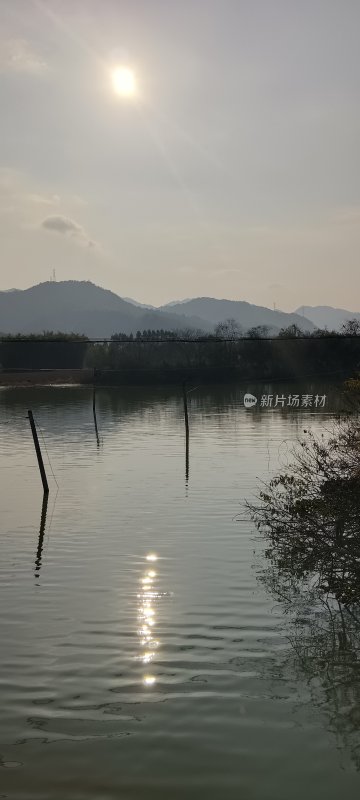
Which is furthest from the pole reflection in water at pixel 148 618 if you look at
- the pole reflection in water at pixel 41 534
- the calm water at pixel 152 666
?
the pole reflection in water at pixel 41 534

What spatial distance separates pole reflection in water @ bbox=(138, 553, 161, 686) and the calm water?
5cm

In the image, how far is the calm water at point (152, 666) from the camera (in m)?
10.5

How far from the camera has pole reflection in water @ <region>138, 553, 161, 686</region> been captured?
569 inches

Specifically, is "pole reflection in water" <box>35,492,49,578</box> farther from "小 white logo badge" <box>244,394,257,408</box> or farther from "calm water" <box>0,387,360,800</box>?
"小 white logo badge" <box>244,394,257,408</box>

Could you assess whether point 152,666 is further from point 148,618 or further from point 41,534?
point 41,534

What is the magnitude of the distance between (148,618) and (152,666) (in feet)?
10.3

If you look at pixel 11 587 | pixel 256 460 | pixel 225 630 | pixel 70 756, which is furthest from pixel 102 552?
pixel 256 460

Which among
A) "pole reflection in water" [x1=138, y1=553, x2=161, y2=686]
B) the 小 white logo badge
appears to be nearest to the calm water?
"pole reflection in water" [x1=138, y1=553, x2=161, y2=686]

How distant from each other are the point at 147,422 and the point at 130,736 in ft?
228

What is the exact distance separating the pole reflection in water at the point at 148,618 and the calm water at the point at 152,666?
5 centimetres

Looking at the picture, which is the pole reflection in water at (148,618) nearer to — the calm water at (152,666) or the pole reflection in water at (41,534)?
the calm water at (152,666)

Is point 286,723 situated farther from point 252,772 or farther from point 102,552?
point 102,552

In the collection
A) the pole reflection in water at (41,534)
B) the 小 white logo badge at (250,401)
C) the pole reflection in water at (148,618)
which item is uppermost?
the pole reflection in water at (148,618)

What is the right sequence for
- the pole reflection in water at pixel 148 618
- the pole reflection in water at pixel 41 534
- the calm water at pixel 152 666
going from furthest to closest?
the pole reflection in water at pixel 41 534 → the pole reflection in water at pixel 148 618 → the calm water at pixel 152 666
